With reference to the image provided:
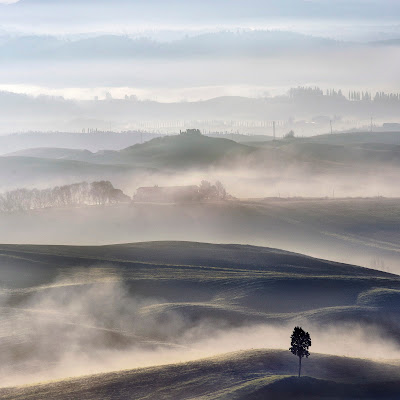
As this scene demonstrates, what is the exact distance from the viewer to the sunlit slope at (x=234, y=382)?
205ft

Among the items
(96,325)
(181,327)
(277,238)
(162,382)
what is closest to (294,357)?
(162,382)

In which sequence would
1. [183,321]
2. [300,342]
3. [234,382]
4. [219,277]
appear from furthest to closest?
1. [219,277]
2. [183,321]
3. [300,342]
4. [234,382]

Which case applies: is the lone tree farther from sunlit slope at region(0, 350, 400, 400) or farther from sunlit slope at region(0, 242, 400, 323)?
sunlit slope at region(0, 242, 400, 323)

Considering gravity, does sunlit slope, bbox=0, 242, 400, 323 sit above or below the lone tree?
above

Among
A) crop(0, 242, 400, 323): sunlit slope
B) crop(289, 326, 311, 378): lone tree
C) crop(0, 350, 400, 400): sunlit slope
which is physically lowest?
crop(0, 350, 400, 400): sunlit slope

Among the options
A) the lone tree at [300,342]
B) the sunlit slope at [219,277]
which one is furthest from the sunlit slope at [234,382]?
the sunlit slope at [219,277]

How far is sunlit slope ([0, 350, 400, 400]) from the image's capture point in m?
62.5

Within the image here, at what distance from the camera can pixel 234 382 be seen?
2557 inches

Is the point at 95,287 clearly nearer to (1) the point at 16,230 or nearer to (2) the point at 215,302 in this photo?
(2) the point at 215,302

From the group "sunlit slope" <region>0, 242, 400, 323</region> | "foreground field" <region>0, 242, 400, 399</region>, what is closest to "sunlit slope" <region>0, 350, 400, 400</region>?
"foreground field" <region>0, 242, 400, 399</region>

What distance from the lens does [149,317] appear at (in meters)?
95.7

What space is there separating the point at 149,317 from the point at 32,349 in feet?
55.7

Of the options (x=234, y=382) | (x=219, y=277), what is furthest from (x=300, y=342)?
(x=219, y=277)

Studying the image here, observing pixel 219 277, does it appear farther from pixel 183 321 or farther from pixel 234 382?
pixel 234 382
